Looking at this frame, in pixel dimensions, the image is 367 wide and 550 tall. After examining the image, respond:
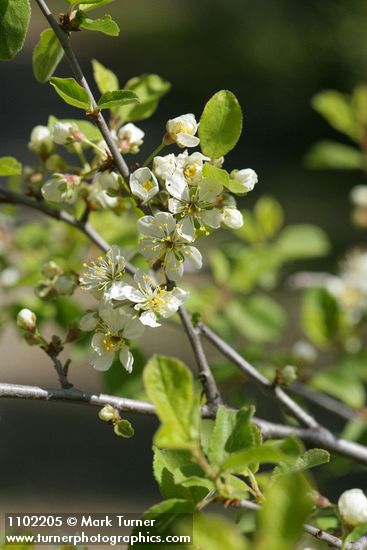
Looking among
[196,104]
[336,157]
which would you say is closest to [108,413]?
[336,157]

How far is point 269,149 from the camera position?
10.3 meters

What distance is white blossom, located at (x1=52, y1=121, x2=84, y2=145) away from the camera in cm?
109

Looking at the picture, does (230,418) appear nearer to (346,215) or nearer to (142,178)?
(142,178)

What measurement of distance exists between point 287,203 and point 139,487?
4778mm

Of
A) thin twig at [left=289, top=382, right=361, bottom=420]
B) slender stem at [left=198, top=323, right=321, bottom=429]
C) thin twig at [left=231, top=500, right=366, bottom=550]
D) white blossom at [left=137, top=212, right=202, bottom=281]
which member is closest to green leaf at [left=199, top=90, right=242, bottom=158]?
white blossom at [left=137, top=212, right=202, bottom=281]

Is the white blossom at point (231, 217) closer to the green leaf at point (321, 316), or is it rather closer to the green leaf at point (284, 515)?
the green leaf at point (284, 515)

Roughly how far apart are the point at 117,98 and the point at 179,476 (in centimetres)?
50

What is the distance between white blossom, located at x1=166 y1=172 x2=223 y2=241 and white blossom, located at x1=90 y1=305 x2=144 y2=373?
144mm

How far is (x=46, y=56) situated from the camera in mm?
1067

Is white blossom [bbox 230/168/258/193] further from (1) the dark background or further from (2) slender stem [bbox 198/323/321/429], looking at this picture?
(1) the dark background

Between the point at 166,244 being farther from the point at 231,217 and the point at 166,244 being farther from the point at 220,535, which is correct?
the point at 220,535

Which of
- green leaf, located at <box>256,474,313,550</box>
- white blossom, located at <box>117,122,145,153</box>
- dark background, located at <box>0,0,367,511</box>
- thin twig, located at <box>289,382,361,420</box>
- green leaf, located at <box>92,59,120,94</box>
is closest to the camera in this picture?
green leaf, located at <box>256,474,313,550</box>

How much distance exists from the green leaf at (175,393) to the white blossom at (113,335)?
239 millimetres

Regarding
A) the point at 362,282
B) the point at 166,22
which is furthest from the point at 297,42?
the point at 362,282
